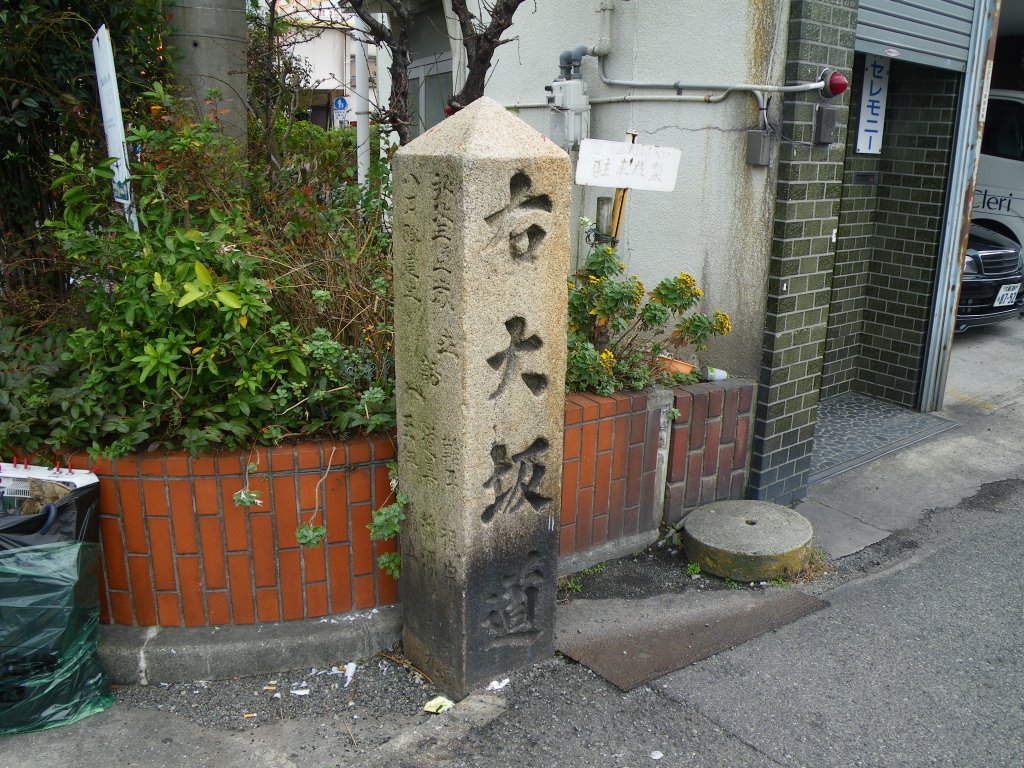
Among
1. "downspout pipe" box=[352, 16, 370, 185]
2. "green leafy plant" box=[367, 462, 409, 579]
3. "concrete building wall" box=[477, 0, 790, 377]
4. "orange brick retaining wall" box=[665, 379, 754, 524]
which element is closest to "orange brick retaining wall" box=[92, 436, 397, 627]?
"green leafy plant" box=[367, 462, 409, 579]

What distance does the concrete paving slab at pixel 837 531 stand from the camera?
487 cm

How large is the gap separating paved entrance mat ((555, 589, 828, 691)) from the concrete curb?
0.96m

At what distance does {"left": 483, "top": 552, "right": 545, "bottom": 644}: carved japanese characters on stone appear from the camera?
347cm

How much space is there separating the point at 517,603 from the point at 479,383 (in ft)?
3.23

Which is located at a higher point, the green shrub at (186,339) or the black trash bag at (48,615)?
the green shrub at (186,339)

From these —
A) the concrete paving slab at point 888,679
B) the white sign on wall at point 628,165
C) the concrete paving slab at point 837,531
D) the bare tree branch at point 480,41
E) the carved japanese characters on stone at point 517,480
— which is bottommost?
the concrete paving slab at point 888,679

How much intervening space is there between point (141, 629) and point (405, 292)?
178 cm

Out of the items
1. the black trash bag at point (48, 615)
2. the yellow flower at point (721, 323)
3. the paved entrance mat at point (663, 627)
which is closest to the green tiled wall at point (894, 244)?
the yellow flower at point (721, 323)

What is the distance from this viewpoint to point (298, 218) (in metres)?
4.87

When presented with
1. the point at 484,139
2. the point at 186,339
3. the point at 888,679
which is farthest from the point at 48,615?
the point at 888,679

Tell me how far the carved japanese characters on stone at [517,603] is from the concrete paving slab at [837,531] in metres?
2.02

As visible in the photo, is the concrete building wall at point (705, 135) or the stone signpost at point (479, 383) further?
the concrete building wall at point (705, 135)

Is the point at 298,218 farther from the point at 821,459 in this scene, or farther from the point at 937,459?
the point at 937,459

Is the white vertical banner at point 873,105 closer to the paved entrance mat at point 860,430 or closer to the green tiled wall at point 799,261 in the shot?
the green tiled wall at point 799,261
